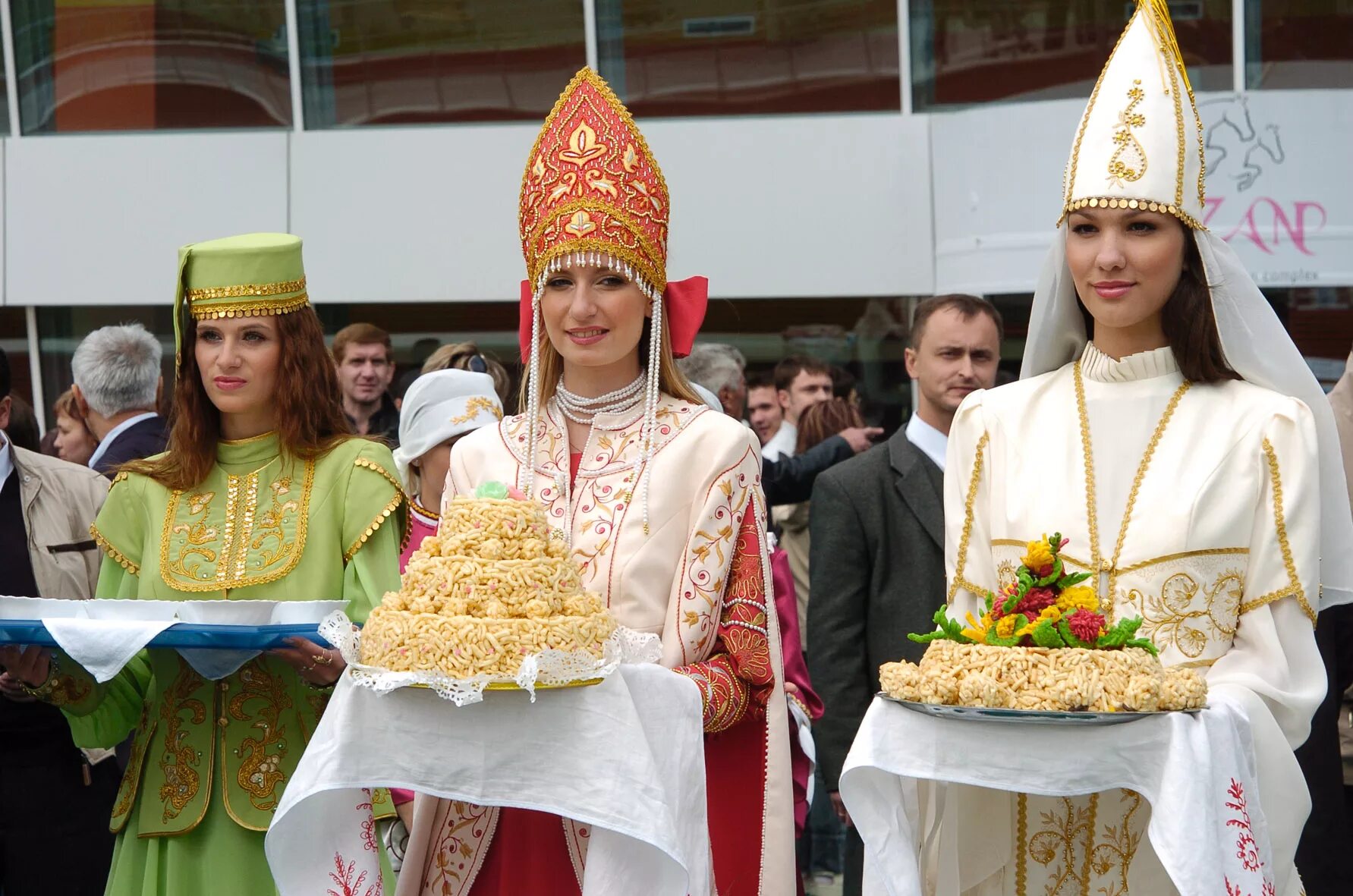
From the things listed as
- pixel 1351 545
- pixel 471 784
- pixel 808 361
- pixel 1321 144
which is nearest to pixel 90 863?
pixel 471 784

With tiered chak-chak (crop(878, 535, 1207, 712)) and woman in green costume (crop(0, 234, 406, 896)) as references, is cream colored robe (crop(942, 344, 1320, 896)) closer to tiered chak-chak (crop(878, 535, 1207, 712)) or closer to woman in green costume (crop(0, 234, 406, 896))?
tiered chak-chak (crop(878, 535, 1207, 712))

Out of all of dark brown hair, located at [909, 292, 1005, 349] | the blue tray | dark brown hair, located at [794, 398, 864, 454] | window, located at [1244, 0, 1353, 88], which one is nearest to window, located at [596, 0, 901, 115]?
window, located at [1244, 0, 1353, 88]

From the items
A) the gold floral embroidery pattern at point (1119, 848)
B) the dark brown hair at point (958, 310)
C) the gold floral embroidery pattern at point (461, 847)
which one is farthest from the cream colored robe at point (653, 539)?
the dark brown hair at point (958, 310)

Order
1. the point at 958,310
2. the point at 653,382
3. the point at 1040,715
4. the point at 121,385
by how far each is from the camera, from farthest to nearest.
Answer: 1. the point at 121,385
2. the point at 958,310
3. the point at 653,382
4. the point at 1040,715

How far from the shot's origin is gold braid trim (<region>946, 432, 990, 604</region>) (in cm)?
369

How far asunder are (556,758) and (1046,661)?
847 mm

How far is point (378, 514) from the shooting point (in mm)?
3994

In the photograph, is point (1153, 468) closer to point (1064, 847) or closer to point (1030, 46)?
point (1064, 847)

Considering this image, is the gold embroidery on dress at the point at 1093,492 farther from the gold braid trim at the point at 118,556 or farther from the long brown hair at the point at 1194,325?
the gold braid trim at the point at 118,556

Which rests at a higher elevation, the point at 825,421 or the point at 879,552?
the point at 825,421

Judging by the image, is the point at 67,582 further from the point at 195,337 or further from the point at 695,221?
the point at 695,221

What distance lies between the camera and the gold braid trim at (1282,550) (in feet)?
11.2

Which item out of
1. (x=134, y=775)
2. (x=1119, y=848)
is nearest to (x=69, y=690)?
(x=134, y=775)

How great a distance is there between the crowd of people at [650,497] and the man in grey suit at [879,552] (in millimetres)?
1209
